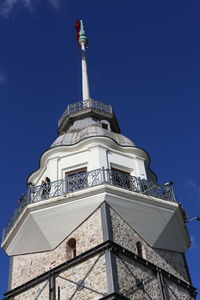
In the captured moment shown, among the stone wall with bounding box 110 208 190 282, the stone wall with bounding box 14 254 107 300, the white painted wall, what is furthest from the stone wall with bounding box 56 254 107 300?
the white painted wall

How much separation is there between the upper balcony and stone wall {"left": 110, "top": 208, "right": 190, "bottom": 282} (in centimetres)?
719

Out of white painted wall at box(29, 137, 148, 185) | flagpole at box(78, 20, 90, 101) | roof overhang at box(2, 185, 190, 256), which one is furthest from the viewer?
flagpole at box(78, 20, 90, 101)

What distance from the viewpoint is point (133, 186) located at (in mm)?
18859

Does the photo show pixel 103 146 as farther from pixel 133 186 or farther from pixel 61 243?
pixel 61 243

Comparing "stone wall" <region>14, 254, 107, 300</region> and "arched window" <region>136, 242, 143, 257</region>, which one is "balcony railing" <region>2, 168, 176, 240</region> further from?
"stone wall" <region>14, 254, 107, 300</region>

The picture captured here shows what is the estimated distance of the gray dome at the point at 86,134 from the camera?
69.0 ft

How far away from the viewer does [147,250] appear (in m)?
17.5

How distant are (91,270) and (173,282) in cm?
324

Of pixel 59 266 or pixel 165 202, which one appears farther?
pixel 165 202

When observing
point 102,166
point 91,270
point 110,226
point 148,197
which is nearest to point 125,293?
point 91,270

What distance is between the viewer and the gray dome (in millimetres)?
21027

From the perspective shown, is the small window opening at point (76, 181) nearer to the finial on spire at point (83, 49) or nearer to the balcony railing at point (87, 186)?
the balcony railing at point (87, 186)

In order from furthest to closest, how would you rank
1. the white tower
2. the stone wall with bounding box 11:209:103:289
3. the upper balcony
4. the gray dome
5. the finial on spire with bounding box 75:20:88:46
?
the finial on spire with bounding box 75:20:88:46
the upper balcony
the gray dome
the stone wall with bounding box 11:209:103:289
the white tower

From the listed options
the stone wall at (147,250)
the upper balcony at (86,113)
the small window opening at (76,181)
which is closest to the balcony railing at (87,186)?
the small window opening at (76,181)
